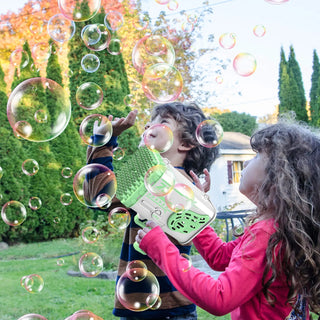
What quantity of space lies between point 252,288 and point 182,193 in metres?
0.38

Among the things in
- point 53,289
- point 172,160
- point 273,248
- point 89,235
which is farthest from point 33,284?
point 53,289

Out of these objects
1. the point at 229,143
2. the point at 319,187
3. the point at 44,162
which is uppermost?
the point at 319,187

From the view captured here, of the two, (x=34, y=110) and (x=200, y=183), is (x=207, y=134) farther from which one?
(x=34, y=110)

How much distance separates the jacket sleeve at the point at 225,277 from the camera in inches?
49.4

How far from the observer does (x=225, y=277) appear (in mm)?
1281

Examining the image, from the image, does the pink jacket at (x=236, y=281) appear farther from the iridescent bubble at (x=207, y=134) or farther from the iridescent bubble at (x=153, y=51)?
the iridescent bubble at (x=153, y=51)

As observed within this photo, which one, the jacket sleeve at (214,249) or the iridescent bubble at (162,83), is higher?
the iridescent bubble at (162,83)

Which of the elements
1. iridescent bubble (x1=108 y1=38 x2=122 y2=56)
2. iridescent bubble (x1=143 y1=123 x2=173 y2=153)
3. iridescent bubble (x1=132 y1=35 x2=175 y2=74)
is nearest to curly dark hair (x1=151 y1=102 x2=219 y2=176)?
iridescent bubble (x1=143 y1=123 x2=173 y2=153)

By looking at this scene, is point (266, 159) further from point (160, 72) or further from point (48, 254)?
point (48, 254)

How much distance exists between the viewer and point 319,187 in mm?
1397

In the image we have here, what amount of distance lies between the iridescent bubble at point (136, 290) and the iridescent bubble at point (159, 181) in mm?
481

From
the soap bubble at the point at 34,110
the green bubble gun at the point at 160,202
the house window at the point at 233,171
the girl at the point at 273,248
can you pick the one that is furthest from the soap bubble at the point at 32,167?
the house window at the point at 233,171

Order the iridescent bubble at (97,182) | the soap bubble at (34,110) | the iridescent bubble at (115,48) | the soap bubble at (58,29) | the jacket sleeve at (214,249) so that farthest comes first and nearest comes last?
the soap bubble at (58,29) → the iridescent bubble at (115,48) → the soap bubble at (34,110) → the iridescent bubble at (97,182) → the jacket sleeve at (214,249)

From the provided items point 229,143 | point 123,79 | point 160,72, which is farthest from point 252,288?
point 229,143
